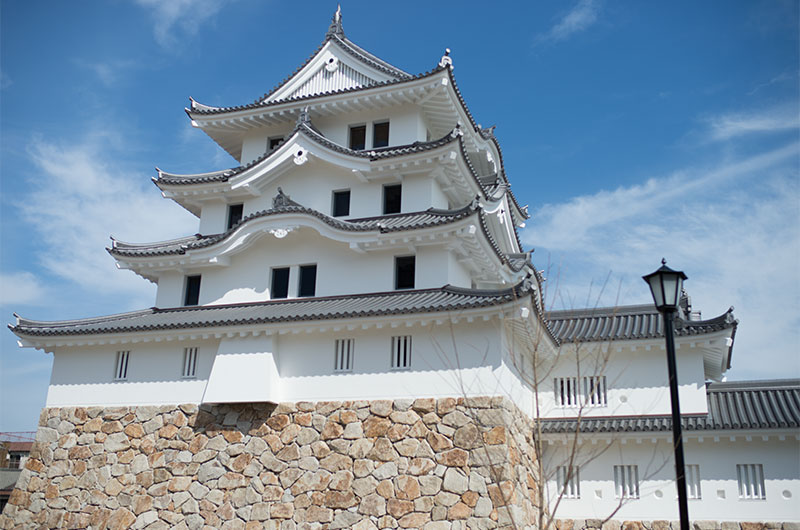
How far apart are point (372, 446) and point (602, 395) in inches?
263

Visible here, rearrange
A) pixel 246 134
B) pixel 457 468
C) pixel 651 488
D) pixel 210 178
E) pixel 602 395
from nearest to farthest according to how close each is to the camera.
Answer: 1. pixel 457 468
2. pixel 651 488
3. pixel 602 395
4. pixel 210 178
5. pixel 246 134

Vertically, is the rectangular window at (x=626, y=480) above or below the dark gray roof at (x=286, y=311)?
below

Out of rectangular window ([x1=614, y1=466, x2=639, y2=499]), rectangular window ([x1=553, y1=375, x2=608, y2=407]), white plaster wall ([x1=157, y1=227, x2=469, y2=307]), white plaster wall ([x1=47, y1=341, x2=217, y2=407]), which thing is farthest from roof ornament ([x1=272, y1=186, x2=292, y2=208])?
rectangular window ([x1=614, y1=466, x2=639, y2=499])

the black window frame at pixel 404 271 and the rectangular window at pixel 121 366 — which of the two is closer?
the black window frame at pixel 404 271

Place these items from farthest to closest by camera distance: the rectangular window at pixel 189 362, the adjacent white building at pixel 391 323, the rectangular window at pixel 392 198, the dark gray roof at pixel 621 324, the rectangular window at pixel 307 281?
the rectangular window at pixel 392 198, the rectangular window at pixel 307 281, the dark gray roof at pixel 621 324, the rectangular window at pixel 189 362, the adjacent white building at pixel 391 323

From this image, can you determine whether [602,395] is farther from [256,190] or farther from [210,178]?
[210,178]

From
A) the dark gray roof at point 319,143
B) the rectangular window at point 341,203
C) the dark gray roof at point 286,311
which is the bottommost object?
the dark gray roof at point 286,311

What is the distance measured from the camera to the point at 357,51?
1902 centimetres

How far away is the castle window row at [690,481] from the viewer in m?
14.6

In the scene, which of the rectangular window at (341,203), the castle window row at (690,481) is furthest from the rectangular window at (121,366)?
the castle window row at (690,481)

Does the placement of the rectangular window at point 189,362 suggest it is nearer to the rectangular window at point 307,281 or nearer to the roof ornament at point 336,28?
the rectangular window at point 307,281

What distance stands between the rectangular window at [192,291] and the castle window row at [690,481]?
10.0 m

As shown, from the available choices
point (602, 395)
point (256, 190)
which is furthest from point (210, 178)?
point (602, 395)

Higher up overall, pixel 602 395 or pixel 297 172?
pixel 297 172
